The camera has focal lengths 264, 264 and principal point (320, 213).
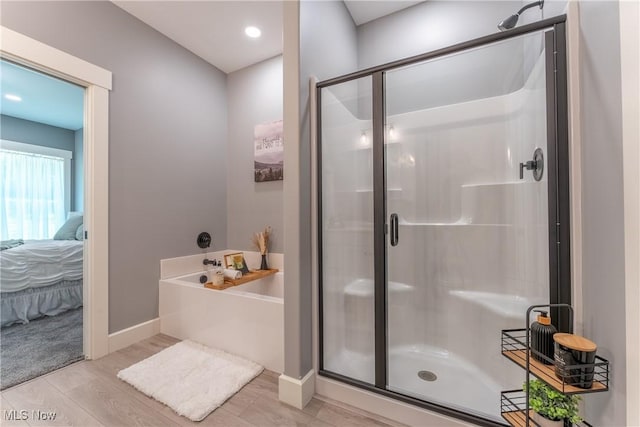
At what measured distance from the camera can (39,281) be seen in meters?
2.71

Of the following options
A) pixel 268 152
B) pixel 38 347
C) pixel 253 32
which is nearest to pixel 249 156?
pixel 268 152

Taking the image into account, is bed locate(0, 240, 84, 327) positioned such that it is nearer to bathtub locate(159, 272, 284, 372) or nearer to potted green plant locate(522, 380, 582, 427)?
bathtub locate(159, 272, 284, 372)

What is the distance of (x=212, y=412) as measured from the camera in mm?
1409

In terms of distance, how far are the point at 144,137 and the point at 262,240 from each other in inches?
56.0

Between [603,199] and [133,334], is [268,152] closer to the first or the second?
[133,334]

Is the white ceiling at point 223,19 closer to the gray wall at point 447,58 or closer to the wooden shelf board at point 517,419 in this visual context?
the gray wall at point 447,58

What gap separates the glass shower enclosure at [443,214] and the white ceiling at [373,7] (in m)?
0.94

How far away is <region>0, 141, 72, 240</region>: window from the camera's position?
13.2 feet

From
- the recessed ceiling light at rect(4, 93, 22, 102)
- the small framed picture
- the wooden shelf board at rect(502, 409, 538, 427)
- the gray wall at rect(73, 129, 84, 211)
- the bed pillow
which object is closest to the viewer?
the wooden shelf board at rect(502, 409, 538, 427)

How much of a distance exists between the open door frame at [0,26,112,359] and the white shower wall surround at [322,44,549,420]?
172 centimetres

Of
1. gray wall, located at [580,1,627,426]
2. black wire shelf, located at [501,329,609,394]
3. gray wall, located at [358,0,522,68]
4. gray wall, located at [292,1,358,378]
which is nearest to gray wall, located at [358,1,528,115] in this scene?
gray wall, located at [358,0,522,68]

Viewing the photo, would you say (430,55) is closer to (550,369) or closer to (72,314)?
(550,369)

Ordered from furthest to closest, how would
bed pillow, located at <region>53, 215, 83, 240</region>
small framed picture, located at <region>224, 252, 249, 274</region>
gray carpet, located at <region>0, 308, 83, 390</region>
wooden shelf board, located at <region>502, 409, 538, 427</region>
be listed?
1. bed pillow, located at <region>53, 215, 83, 240</region>
2. small framed picture, located at <region>224, 252, 249, 274</region>
3. gray carpet, located at <region>0, 308, 83, 390</region>
4. wooden shelf board, located at <region>502, 409, 538, 427</region>

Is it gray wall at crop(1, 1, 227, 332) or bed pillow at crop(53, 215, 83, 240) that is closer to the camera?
gray wall at crop(1, 1, 227, 332)
